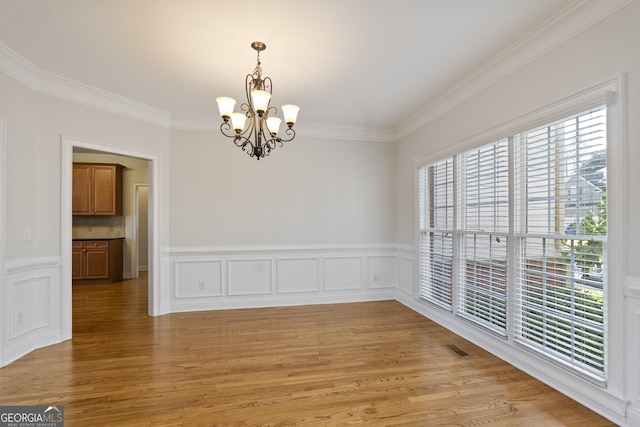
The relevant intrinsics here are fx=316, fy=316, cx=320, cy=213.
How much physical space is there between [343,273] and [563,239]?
3.12 metres

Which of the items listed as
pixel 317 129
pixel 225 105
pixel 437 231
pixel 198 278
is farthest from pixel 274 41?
pixel 198 278

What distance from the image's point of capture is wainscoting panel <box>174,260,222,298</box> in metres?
4.55

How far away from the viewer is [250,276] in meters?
4.76

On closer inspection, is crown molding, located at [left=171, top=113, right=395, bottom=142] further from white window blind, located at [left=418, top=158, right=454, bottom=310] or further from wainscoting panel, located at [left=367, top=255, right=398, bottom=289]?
wainscoting panel, located at [left=367, top=255, right=398, bottom=289]

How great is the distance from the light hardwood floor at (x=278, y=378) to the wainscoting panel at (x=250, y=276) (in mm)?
714

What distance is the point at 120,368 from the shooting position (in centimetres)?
282

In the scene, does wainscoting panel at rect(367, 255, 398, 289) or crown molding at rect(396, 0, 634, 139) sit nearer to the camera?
crown molding at rect(396, 0, 634, 139)

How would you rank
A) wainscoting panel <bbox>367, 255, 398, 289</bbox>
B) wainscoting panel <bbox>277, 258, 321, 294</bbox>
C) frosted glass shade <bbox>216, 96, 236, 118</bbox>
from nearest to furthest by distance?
frosted glass shade <bbox>216, 96, 236, 118</bbox> → wainscoting panel <bbox>277, 258, 321, 294</bbox> → wainscoting panel <bbox>367, 255, 398, 289</bbox>

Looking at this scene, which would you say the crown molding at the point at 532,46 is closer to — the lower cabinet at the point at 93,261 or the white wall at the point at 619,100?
the white wall at the point at 619,100

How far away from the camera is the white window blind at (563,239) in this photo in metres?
2.21

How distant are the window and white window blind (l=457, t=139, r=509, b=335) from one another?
1cm

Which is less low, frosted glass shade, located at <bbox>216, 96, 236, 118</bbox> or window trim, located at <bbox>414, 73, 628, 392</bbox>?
frosted glass shade, located at <bbox>216, 96, 236, 118</bbox>

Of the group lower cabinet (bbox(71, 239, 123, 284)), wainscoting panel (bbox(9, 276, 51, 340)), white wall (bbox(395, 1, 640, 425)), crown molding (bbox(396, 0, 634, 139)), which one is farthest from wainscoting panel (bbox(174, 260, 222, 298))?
crown molding (bbox(396, 0, 634, 139))

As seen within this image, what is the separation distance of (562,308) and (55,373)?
4.23 meters
